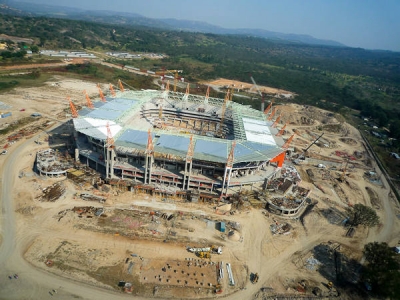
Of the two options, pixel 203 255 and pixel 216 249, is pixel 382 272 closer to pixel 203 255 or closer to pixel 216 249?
pixel 216 249

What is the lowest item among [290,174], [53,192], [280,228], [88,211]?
[280,228]

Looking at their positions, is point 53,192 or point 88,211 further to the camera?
point 53,192

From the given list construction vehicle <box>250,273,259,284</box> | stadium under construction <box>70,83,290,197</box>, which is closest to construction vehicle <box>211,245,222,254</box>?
construction vehicle <box>250,273,259,284</box>

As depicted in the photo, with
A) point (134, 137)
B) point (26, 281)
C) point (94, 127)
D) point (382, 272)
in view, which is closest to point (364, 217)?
point (382, 272)

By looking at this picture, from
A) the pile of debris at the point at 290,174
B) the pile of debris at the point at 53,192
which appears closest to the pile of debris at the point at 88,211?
the pile of debris at the point at 53,192

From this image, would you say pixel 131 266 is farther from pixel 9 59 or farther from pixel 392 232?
pixel 9 59

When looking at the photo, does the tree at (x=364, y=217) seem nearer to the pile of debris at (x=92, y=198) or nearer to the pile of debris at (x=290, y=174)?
the pile of debris at (x=290, y=174)

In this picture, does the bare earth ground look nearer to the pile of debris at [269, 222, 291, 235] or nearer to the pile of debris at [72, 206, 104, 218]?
the pile of debris at [72, 206, 104, 218]
